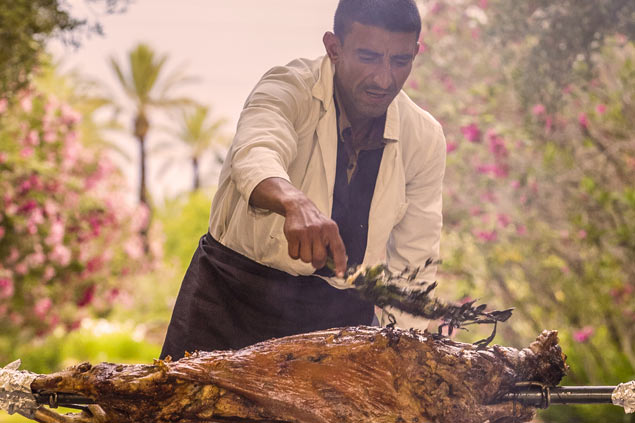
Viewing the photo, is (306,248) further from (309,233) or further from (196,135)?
(196,135)

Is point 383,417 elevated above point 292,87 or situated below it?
below

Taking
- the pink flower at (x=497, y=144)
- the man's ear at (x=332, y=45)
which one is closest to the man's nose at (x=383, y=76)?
the man's ear at (x=332, y=45)

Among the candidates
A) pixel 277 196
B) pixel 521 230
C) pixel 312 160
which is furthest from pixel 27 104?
pixel 277 196

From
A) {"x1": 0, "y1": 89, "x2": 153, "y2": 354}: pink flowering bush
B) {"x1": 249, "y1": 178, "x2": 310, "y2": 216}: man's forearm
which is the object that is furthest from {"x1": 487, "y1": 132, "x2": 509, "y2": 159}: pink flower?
{"x1": 0, "y1": 89, "x2": 153, "y2": 354}: pink flowering bush

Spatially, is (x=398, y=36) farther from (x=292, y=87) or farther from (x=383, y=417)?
(x=383, y=417)

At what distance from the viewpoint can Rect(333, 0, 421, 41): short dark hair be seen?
1.89 meters

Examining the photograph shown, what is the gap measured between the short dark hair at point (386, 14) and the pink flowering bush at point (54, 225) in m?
5.09

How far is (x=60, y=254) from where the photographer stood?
26.3ft

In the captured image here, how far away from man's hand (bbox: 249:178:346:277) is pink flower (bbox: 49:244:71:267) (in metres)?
7.04

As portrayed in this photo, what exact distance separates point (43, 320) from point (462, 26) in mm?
6006

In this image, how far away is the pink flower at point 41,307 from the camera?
8320mm

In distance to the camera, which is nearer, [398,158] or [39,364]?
[398,158]

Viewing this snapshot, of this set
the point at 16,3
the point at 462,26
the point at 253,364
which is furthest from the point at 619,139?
the point at 253,364

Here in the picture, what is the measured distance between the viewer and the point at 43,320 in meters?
8.63
